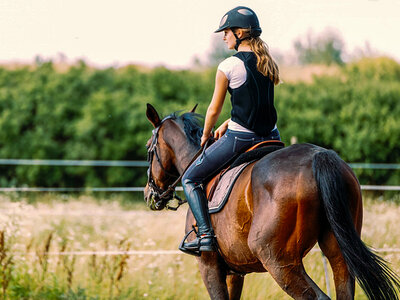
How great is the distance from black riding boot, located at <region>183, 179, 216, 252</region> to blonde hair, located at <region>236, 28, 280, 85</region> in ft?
3.56

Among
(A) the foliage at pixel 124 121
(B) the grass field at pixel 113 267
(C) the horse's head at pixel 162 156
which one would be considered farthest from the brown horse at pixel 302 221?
(A) the foliage at pixel 124 121

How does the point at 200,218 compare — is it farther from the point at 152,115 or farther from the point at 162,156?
the point at 152,115

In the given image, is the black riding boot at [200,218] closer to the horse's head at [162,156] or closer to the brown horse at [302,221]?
the brown horse at [302,221]

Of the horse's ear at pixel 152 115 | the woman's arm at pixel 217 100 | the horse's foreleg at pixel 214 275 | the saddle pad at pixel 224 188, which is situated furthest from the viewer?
the horse's ear at pixel 152 115

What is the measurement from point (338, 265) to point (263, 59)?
5.49ft

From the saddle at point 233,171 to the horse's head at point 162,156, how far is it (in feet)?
3.32

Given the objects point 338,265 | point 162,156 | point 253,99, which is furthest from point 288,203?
point 162,156

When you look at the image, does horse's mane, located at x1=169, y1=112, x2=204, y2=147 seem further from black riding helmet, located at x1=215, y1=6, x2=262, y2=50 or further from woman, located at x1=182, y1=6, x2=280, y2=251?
black riding helmet, located at x1=215, y1=6, x2=262, y2=50

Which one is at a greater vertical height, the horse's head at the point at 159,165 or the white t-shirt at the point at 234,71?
the white t-shirt at the point at 234,71

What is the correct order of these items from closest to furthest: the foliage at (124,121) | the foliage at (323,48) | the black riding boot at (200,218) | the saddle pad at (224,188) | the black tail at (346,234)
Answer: the black tail at (346,234) → the saddle pad at (224,188) → the black riding boot at (200,218) → the foliage at (124,121) → the foliage at (323,48)

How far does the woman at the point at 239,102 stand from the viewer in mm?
4707

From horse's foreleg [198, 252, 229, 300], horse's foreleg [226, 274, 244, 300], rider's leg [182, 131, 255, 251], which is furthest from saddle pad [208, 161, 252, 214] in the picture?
horse's foreleg [226, 274, 244, 300]

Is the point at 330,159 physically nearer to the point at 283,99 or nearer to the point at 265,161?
the point at 265,161

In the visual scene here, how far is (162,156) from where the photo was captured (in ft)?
19.3
